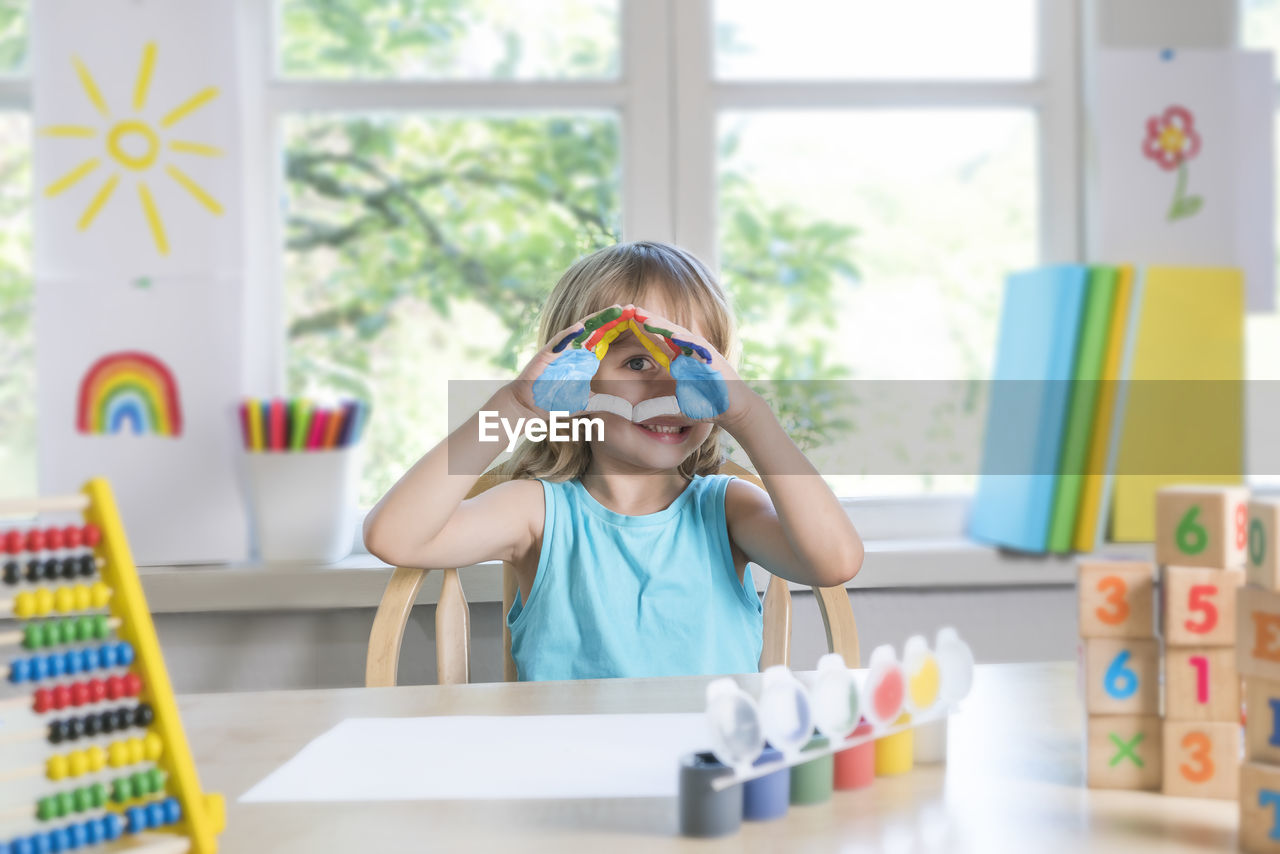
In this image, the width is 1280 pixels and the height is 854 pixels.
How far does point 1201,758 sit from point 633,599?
1.92 ft

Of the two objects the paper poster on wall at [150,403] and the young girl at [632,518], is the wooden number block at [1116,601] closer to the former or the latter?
the young girl at [632,518]

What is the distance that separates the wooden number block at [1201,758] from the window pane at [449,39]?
126cm

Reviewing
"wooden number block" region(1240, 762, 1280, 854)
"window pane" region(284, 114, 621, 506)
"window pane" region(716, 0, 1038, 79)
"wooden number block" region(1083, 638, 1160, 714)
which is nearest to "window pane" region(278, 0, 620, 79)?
"window pane" region(284, 114, 621, 506)

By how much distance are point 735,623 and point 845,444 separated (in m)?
0.61

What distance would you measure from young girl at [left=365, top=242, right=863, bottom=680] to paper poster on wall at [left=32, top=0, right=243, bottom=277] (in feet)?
1.98

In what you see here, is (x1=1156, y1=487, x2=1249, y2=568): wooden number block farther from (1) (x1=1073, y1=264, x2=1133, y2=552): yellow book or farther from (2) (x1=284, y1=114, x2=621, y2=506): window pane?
(2) (x1=284, y1=114, x2=621, y2=506): window pane

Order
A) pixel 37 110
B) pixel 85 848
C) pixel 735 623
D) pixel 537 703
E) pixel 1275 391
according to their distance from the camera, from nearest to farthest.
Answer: pixel 85 848 → pixel 537 703 → pixel 735 623 → pixel 37 110 → pixel 1275 391

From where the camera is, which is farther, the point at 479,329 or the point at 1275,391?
the point at 1275,391

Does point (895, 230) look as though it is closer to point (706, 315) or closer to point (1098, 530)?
point (1098, 530)

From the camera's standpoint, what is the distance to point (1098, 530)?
1.45 meters

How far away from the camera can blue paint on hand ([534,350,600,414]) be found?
95cm

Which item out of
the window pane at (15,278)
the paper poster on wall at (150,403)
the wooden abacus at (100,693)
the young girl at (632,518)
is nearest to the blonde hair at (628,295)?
the young girl at (632,518)

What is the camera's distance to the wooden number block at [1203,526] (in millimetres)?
558

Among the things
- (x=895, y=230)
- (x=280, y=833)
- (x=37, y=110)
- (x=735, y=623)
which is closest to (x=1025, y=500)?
(x=895, y=230)
